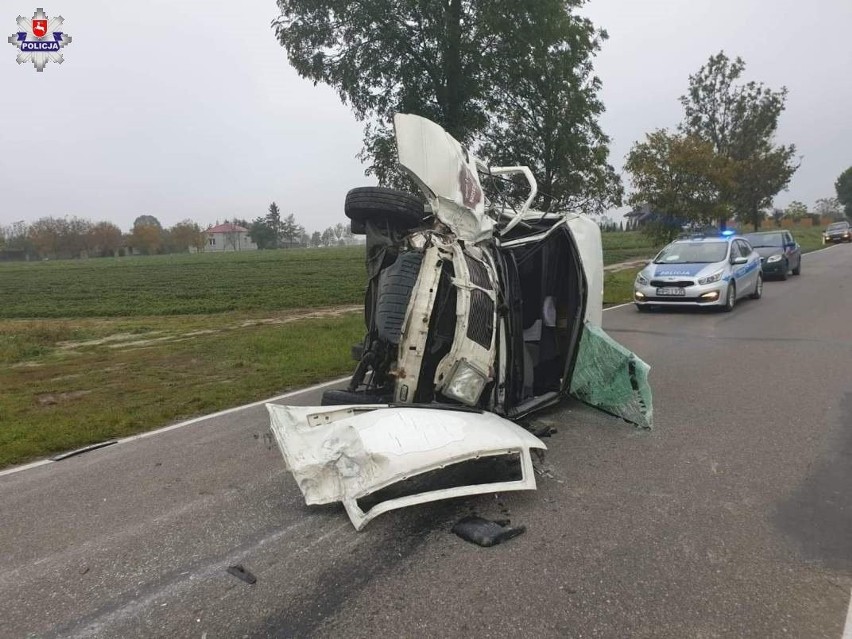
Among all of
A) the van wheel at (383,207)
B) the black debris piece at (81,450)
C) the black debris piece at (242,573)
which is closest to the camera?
the black debris piece at (242,573)

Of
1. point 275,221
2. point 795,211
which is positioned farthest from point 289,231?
point 795,211

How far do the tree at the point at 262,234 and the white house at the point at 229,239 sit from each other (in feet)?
25.0

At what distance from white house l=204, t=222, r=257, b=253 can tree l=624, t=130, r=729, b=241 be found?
10956 centimetres

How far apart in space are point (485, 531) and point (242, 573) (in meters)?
1.25

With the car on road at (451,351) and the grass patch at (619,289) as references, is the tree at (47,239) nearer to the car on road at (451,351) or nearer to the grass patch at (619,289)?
the grass patch at (619,289)

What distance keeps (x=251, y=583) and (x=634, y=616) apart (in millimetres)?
1735

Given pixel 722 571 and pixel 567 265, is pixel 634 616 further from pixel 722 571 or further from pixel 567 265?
pixel 567 265

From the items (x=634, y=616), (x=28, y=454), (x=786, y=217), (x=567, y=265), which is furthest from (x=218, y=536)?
(x=786, y=217)

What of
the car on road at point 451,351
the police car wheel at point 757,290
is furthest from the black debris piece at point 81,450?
the police car wheel at point 757,290

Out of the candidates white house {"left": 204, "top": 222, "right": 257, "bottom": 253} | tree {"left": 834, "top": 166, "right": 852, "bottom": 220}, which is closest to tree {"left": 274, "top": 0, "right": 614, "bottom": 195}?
tree {"left": 834, "top": 166, "right": 852, "bottom": 220}

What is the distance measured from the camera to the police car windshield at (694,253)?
12.7m

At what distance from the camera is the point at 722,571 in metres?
2.82

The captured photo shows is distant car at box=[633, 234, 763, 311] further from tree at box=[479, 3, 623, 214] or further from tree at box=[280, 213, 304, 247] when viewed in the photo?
tree at box=[280, 213, 304, 247]

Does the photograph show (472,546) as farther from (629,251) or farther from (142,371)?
(629,251)
